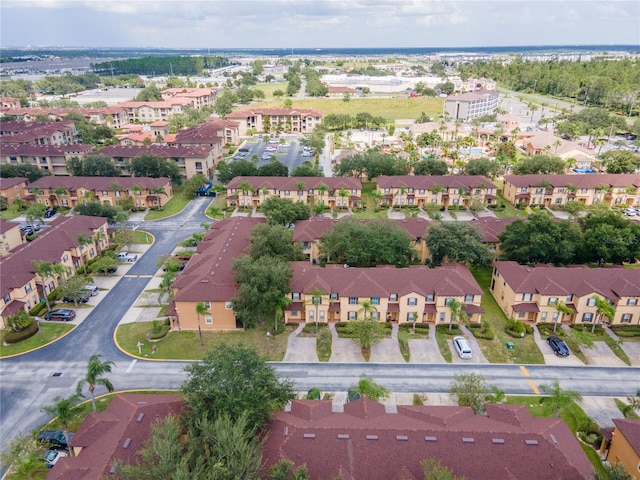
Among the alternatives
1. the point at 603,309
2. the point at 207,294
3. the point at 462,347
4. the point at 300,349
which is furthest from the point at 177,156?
the point at 603,309

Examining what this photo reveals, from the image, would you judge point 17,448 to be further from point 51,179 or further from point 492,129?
point 492,129

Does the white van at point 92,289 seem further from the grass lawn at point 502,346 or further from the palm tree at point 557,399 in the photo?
the palm tree at point 557,399

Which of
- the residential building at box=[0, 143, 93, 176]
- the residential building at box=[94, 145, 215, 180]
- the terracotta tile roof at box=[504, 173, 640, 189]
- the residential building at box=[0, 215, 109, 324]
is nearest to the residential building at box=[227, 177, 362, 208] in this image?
the residential building at box=[94, 145, 215, 180]

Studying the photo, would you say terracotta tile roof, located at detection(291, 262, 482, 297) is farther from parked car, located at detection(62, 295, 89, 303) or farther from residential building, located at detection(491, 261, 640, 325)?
parked car, located at detection(62, 295, 89, 303)

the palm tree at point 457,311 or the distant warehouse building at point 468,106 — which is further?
the distant warehouse building at point 468,106

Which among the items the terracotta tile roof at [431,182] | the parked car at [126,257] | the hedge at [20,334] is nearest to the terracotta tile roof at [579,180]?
the terracotta tile roof at [431,182]
